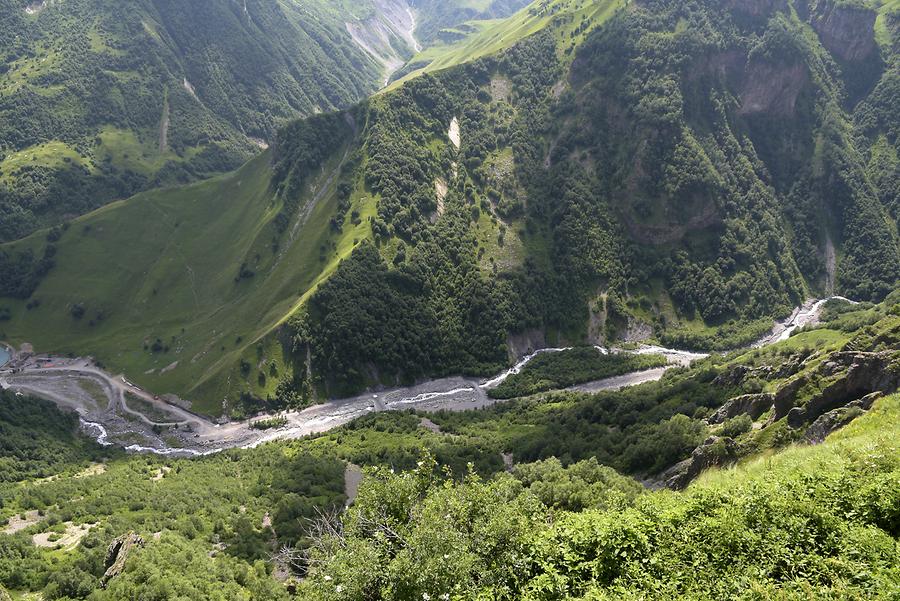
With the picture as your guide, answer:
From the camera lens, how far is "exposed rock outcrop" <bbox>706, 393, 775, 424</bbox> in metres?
77.3

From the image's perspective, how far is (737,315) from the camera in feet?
594

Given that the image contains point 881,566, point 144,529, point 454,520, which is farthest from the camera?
point 144,529

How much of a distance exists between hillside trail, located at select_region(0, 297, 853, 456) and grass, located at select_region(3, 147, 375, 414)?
514 cm

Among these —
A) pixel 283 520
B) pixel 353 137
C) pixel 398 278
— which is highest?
pixel 353 137

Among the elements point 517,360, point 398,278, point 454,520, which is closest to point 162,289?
point 398,278

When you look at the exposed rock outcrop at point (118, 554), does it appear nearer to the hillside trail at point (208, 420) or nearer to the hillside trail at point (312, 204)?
the hillside trail at point (208, 420)

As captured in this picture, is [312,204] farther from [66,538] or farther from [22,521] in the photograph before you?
[66,538]

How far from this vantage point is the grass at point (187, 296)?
152m

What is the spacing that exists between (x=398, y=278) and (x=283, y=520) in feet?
315

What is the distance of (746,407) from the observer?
262 feet

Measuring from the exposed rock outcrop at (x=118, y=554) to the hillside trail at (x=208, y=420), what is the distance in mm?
78635

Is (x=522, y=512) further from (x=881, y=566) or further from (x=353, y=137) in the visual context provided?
(x=353, y=137)

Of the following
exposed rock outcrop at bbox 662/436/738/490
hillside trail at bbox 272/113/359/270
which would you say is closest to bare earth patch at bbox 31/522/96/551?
exposed rock outcrop at bbox 662/436/738/490

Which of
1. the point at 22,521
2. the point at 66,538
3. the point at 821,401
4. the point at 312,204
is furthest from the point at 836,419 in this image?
the point at 312,204
